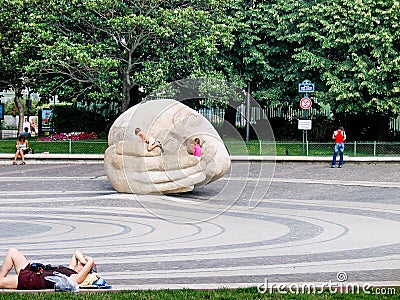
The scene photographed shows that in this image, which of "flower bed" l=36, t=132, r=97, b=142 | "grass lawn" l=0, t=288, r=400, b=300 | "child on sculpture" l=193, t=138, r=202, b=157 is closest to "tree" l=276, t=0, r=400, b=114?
"flower bed" l=36, t=132, r=97, b=142

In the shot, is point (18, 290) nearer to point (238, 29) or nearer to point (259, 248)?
point (259, 248)

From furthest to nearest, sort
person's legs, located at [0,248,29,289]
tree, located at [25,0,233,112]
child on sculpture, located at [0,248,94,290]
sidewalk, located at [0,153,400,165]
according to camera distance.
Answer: tree, located at [25,0,233,112] → sidewalk, located at [0,153,400,165] → person's legs, located at [0,248,29,289] → child on sculpture, located at [0,248,94,290]

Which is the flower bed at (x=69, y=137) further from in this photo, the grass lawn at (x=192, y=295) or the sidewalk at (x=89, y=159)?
the grass lawn at (x=192, y=295)

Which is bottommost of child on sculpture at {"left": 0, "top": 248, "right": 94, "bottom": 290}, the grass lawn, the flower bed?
the grass lawn

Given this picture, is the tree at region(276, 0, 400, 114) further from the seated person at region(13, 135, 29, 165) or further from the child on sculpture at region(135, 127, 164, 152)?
the child on sculpture at region(135, 127, 164, 152)

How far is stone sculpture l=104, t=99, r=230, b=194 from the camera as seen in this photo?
21797 mm

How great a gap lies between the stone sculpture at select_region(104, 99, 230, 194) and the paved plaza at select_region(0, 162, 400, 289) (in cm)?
54

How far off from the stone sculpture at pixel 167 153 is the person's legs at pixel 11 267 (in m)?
11.2

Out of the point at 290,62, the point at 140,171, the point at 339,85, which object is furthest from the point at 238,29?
the point at 140,171

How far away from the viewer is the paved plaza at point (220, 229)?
11.9 meters

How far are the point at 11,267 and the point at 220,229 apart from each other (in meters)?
6.92

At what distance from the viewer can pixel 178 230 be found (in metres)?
16.6

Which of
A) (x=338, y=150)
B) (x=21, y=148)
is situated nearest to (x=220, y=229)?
(x=338, y=150)

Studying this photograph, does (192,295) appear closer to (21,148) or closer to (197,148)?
(197,148)
